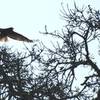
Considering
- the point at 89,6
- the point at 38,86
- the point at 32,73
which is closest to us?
the point at 38,86

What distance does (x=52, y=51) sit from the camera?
1464 centimetres

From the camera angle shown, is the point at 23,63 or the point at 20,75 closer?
the point at 20,75

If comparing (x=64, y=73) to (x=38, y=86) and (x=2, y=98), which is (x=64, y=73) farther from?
(x=2, y=98)

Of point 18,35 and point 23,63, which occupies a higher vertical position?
point 18,35

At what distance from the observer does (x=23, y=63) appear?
45.2 feet

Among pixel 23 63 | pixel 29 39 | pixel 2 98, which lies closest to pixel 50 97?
pixel 2 98

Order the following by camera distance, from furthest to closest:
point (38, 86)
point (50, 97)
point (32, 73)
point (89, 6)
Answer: point (89, 6)
point (32, 73)
point (38, 86)
point (50, 97)

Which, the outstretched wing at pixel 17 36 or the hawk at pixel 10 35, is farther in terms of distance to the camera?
the outstretched wing at pixel 17 36

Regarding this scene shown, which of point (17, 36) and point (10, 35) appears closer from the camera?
point (10, 35)

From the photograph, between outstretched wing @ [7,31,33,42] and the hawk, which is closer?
the hawk

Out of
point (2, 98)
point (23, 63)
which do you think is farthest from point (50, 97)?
point (23, 63)

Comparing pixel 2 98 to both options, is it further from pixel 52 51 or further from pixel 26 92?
pixel 52 51

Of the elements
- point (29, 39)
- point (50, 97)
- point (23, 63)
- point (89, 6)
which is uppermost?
point (89, 6)

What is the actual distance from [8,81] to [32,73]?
162 centimetres
